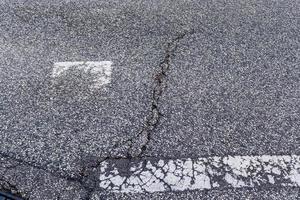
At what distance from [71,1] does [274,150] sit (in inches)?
123

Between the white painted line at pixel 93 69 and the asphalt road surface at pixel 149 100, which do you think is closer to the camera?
the asphalt road surface at pixel 149 100

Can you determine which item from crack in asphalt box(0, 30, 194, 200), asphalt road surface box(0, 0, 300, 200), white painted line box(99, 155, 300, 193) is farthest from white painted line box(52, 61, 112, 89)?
white painted line box(99, 155, 300, 193)

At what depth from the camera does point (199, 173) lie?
2.73 m

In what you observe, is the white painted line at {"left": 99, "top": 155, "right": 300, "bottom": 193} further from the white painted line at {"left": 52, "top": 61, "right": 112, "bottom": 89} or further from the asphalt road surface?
the white painted line at {"left": 52, "top": 61, "right": 112, "bottom": 89}

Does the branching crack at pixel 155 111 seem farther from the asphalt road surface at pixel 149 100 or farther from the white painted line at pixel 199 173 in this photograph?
the white painted line at pixel 199 173

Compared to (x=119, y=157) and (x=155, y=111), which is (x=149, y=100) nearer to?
(x=155, y=111)

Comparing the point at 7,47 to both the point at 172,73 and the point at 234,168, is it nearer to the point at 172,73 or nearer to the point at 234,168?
the point at 172,73

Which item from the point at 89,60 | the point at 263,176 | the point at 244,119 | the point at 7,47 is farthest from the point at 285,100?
the point at 7,47

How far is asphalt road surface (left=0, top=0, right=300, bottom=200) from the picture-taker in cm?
270

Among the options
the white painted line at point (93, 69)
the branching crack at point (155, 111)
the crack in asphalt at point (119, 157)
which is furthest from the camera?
the white painted line at point (93, 69)

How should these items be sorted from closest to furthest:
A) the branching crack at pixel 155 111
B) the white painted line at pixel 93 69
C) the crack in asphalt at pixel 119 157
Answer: the crack in asphalt at pixel 119 157
the branching crack at pixel 155 111
the white painted line at pixel 93 69

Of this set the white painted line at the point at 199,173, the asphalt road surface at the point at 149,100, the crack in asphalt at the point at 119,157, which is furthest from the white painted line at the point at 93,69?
the white painted line at the point at 199,173

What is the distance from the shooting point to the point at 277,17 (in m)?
4.48

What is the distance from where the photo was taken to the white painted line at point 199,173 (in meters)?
2.66
